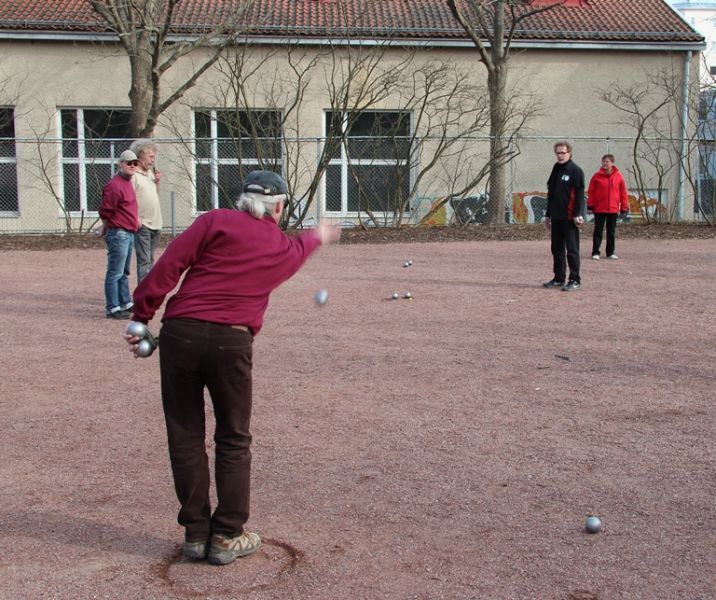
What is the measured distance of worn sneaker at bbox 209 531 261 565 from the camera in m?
4.30

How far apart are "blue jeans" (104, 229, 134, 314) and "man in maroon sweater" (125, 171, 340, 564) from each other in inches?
242

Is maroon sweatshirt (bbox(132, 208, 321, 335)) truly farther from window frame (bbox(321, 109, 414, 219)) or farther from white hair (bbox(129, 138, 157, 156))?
window frame (bbox(321, 109, 414, 219))

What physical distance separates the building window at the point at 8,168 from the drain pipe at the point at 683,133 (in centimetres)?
1605

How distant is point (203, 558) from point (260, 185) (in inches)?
67.8

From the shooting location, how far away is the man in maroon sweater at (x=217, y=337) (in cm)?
416

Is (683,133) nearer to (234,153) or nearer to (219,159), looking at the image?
(234,153)

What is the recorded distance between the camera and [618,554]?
14.6 ft

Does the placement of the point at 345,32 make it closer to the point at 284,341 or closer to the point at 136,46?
the point at 136,46

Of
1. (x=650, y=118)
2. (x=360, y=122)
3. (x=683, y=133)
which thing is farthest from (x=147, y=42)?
(x=683, y=133)

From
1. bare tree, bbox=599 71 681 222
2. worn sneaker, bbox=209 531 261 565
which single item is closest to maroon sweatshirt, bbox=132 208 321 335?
worn sneaker, bbox=209 531 261 565

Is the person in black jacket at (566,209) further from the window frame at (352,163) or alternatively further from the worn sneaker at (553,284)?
the window frame at (352,163)

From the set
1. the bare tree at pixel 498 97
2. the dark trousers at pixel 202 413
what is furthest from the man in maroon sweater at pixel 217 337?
the bare tree at pixel 498 97

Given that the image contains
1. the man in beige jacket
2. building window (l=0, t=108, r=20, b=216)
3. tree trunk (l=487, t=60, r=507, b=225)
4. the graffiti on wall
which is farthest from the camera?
the graffiti on wall

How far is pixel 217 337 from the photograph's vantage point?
413 centimetres
